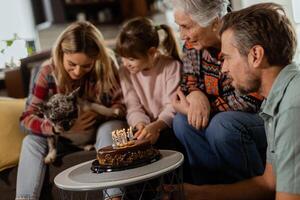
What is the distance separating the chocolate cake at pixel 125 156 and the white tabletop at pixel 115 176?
30mm

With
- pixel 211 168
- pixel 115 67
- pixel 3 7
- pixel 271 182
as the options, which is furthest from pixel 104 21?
pixel 271 182

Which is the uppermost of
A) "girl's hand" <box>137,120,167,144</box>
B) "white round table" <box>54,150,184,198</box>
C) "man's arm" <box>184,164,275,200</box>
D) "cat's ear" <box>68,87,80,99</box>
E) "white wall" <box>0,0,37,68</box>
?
"white wall" <box>0,0,37,68</box>

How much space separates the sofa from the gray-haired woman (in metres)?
0.46

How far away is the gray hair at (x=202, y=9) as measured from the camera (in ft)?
6.30

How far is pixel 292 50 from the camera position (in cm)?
138

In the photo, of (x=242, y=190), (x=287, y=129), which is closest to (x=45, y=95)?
(x=242, y=190)

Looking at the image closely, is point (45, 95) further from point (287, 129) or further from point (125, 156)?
point (287, 129)

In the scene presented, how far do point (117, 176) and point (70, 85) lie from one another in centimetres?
88

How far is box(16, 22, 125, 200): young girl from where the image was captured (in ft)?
6.74

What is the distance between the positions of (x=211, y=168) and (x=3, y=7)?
3657 millimetres

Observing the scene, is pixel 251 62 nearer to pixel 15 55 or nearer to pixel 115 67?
pixel 115 67

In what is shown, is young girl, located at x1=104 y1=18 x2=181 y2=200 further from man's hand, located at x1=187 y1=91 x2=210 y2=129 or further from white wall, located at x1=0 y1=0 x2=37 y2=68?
white wall, located at x1=0 y1=0 x2=37 y2=68

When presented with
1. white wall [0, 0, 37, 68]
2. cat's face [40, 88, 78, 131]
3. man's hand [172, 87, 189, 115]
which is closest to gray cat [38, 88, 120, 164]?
cat's face [40, 88, 78, 131]

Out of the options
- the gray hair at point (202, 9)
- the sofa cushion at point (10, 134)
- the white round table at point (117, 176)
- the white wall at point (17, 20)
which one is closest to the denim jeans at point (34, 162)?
the sofa cushion at point (10, 134)
